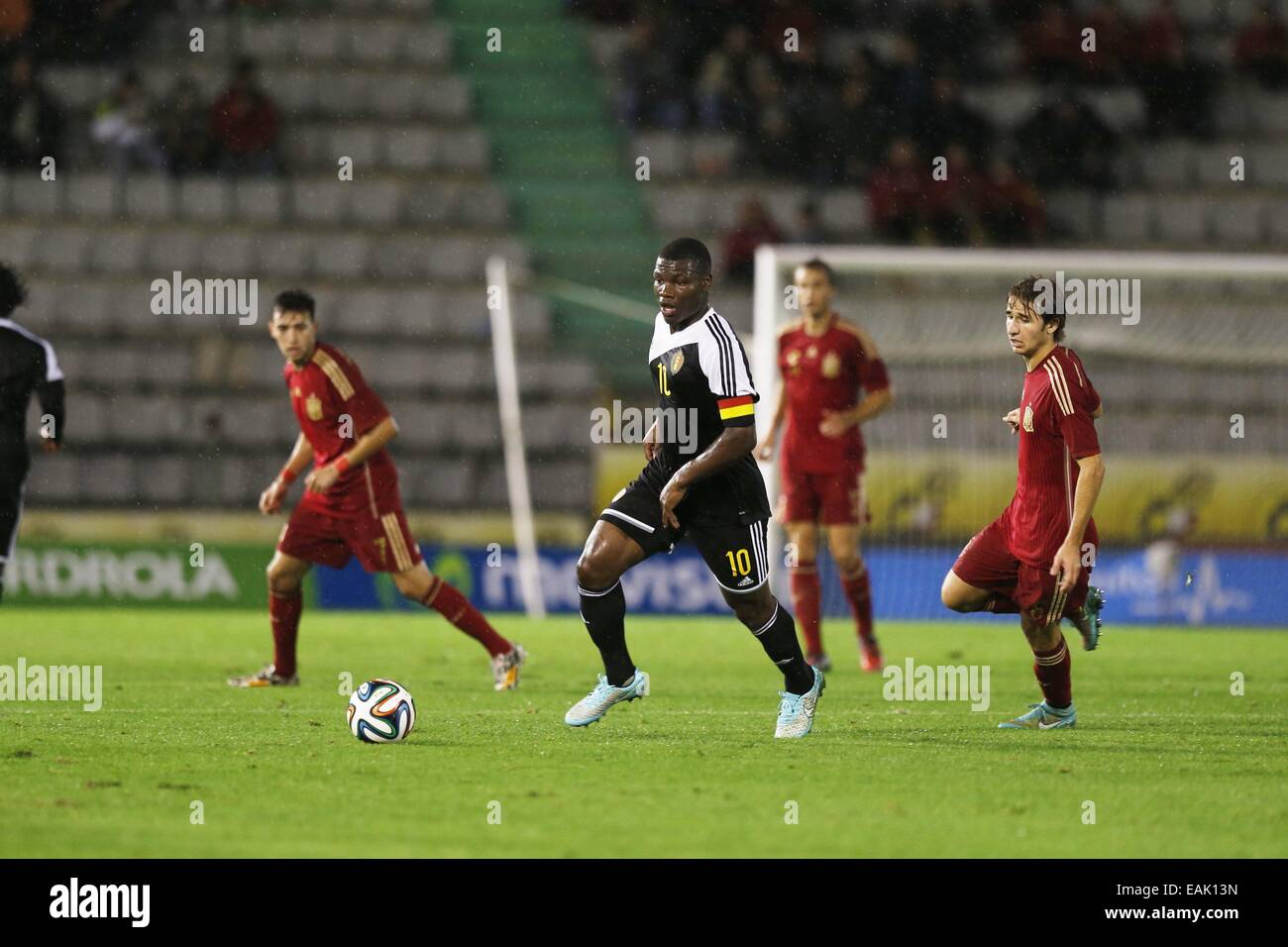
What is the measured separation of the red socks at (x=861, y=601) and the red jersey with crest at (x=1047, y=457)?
3.65 m

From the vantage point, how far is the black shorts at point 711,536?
8047mm

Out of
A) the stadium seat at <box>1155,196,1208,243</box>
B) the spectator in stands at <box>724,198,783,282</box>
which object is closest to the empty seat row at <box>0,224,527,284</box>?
the spectator in stands at <box>724,198,783,282</box>

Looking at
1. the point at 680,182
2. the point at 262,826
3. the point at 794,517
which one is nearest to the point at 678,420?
the point at 262,826

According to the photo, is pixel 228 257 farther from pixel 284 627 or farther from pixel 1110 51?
pixel 1110 51

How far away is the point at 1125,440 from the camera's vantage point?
62.8 feet

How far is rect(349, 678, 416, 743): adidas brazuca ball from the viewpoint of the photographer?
8047mm

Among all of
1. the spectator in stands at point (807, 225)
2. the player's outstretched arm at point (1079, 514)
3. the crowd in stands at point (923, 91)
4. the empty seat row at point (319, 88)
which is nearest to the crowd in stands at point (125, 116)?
the empty seat row at point (319, 88)

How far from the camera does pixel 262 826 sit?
6.01m

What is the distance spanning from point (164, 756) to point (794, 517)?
544 cm

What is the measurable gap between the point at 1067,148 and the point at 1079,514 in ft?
55.7

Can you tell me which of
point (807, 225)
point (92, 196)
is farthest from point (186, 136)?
point (807, 225)

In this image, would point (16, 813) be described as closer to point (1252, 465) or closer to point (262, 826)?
point (262, 826)

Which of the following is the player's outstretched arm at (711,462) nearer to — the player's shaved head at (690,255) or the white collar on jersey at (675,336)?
the white collar on jersey at (675,336)

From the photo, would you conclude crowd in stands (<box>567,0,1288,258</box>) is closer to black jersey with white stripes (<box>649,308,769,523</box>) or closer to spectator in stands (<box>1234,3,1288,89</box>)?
spectator in stands (<box>1234,3,1288,89</box>)
